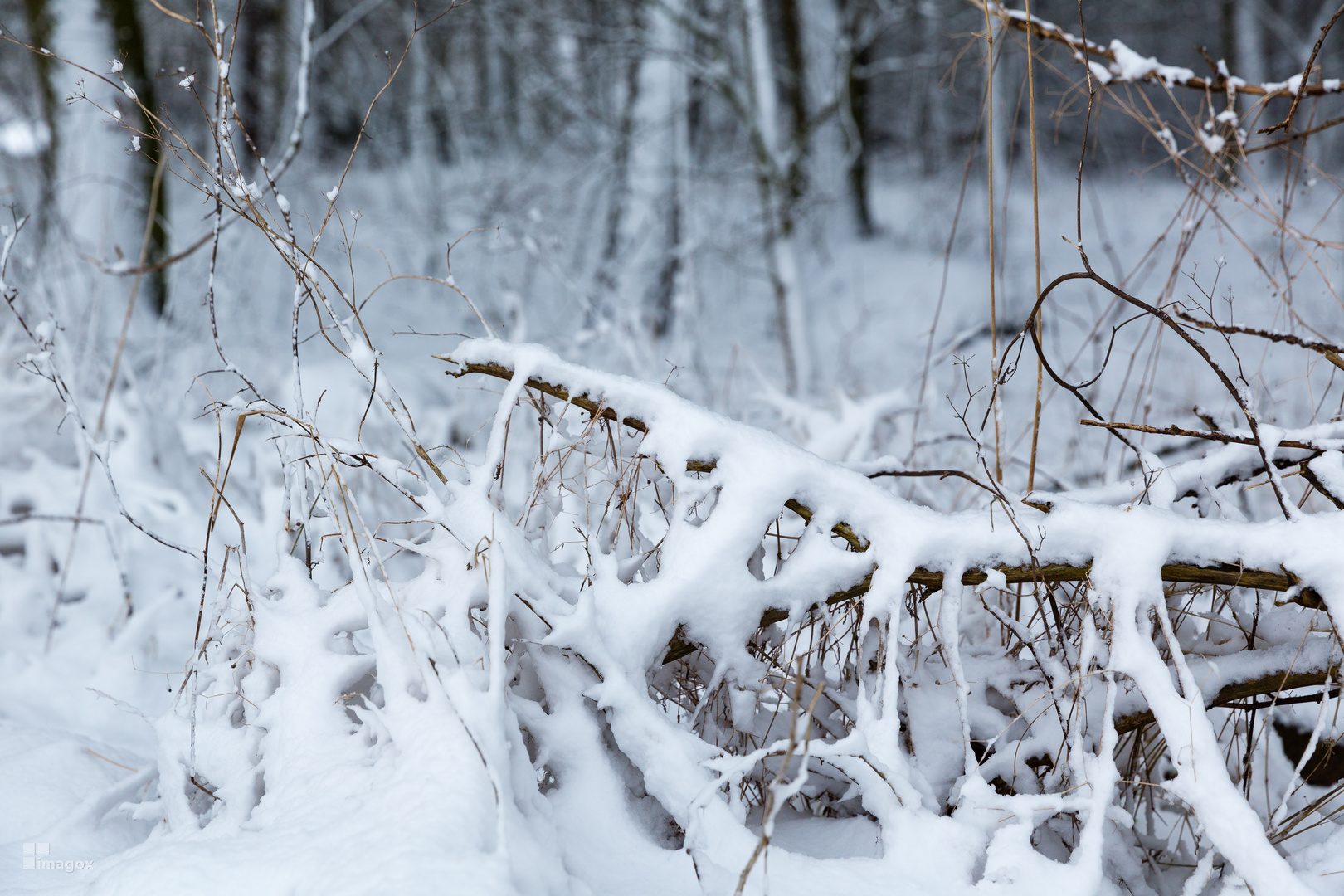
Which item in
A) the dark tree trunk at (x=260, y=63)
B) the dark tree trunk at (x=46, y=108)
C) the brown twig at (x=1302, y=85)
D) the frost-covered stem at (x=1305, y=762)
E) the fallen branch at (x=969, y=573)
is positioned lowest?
the frost-covered stem at (x=1305, y=762)

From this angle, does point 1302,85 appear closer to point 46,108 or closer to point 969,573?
point 969,573

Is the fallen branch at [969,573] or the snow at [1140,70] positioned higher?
the snow at [1140,70]

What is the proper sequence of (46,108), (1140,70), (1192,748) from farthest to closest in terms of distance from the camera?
(46,108)
(1140,70)
(1192,748)

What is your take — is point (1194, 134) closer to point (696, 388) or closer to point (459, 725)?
point (459, 725)

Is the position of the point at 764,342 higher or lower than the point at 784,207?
lower

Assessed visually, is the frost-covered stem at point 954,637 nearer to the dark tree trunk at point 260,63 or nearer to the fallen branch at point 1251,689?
the fallen branch at point 1251,689

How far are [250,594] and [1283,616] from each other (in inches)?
51.9

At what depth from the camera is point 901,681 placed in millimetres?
1065

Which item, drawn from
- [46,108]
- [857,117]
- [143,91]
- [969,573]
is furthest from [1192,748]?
[857,117]

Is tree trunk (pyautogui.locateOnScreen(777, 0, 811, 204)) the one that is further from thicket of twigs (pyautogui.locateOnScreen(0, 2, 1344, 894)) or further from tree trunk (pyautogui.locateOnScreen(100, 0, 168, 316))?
thicket of twigs (pyautogui.locateOnScreen(0, 2, 1344, 894))

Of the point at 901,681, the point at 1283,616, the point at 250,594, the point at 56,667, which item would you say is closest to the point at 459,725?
the point at 250,594

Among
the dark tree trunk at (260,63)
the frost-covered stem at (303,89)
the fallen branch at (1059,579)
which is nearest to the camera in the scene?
the fallen branch at (1059,579)

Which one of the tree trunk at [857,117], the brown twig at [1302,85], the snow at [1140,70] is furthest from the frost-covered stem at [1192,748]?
the tree trunk at [857,117]

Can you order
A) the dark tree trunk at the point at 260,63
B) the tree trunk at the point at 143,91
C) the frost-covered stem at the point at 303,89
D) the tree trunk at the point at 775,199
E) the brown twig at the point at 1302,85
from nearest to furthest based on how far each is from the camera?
the brown twig at the point at 1302,85 < the frost-covered stem at the point at 303,89 < the tree trunk at the point at 143,91 < the tree trunk at the point at 775,199 < the dark tree trunk at the point at 260,63
